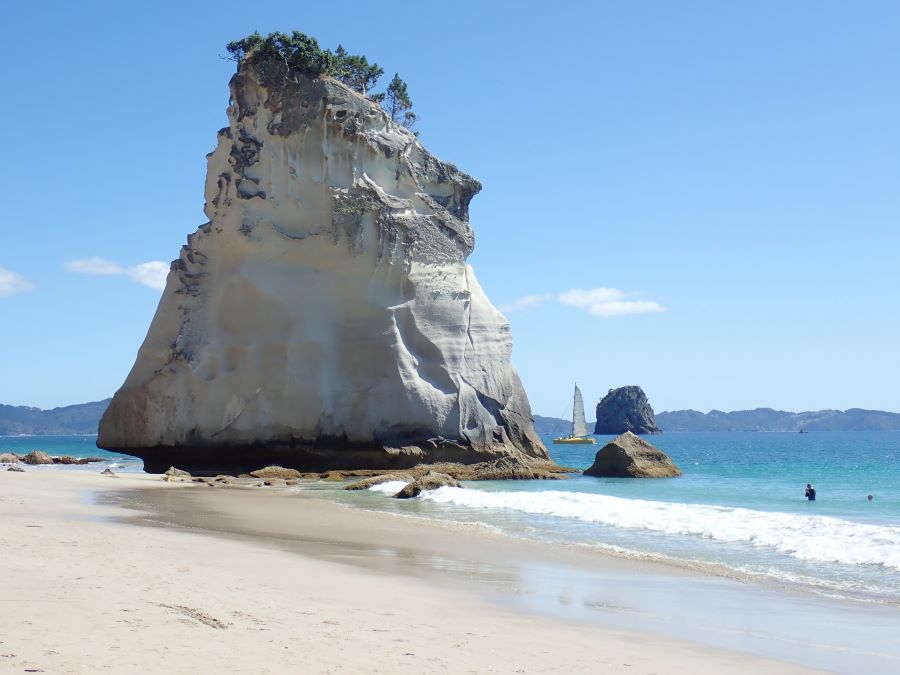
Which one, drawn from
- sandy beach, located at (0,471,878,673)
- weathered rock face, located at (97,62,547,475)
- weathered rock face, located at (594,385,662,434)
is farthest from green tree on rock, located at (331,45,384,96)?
weathered rock face, located at (594,385,662,434)

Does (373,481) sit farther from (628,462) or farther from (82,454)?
(82,454)

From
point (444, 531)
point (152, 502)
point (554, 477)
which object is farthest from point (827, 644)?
point (554, 477)

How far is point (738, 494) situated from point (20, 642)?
966 inches

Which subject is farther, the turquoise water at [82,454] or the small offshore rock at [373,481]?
the turquoise water at [82,454]

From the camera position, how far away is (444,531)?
15.1m

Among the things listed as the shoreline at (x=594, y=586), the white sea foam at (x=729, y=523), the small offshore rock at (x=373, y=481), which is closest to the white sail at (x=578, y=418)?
the small offshore rock at (x=373, y=481)

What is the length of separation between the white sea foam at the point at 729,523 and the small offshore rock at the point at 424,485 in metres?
0.33

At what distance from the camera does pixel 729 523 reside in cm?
1636

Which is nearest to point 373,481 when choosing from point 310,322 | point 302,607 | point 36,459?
point 310,322

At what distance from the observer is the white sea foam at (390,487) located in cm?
2420

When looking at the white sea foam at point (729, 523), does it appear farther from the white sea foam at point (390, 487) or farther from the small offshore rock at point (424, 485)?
the white sea foam at point (390, 487)

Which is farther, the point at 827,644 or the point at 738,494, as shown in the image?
the point at 738,494

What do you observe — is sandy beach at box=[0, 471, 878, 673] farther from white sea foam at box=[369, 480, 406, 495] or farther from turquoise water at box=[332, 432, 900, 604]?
white sea foam at box=[369, 480, 406, 495]

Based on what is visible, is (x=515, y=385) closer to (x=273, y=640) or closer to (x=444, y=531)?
(x=444, y=531)
